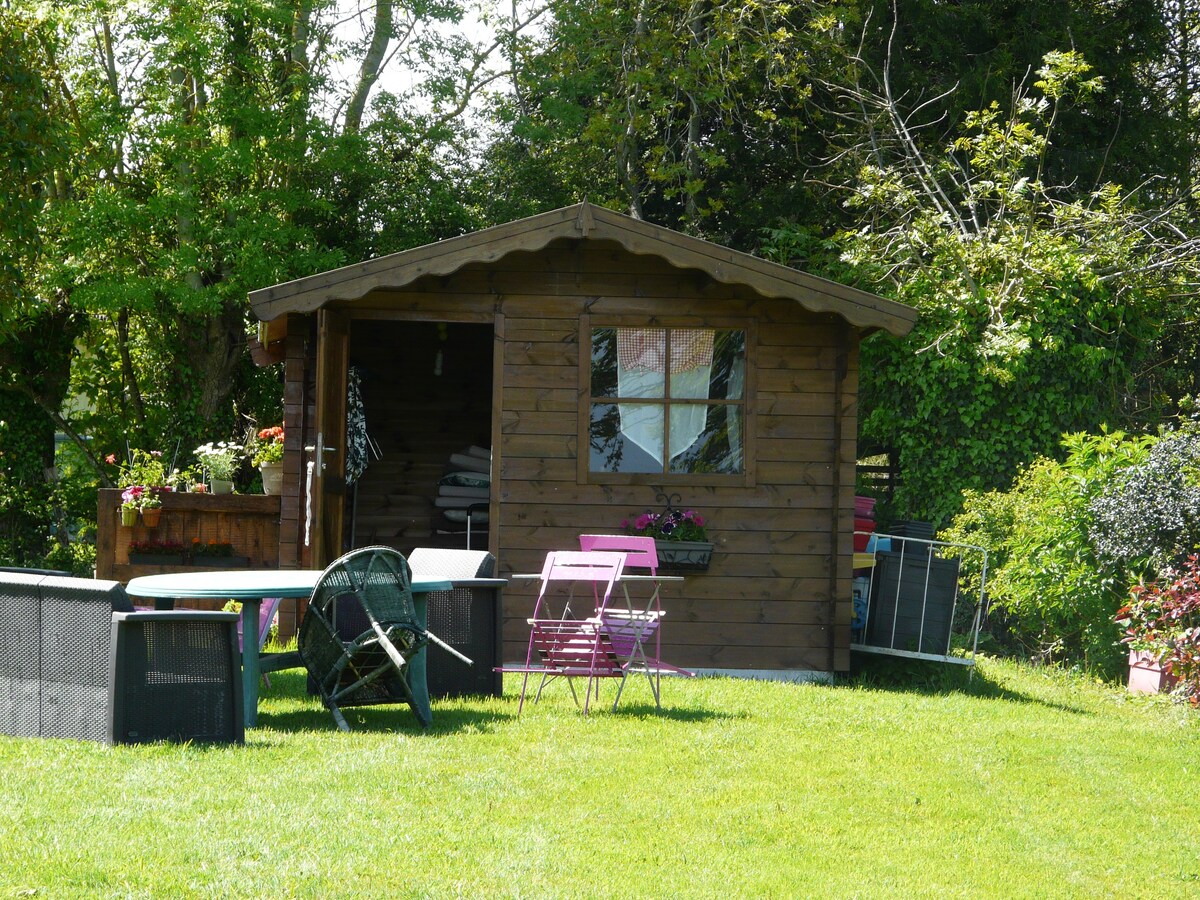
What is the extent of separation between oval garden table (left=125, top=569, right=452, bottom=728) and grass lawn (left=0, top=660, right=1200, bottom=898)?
0.67 ft

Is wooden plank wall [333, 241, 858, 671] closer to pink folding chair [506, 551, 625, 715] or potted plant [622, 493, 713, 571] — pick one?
potted plant [622, 493, 713, 571]

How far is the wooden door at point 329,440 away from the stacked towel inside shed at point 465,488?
2559 mm

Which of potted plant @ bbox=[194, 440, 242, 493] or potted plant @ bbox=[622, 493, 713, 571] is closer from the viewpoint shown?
potted plant @ bbox=[622, 493, 713, 571]

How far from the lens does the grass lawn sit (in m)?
4.02

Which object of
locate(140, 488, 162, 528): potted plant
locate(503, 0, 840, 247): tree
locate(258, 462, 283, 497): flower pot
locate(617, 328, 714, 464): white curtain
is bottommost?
locate(140, 488, 162, 528): potted plant

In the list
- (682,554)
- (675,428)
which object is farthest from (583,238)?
(682,554)

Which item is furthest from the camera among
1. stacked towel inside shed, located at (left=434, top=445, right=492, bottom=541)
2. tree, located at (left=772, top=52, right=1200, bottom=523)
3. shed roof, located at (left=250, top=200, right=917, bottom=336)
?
stacked towel inside shed, located at (left=434, top=445, right=492, bottom=541)

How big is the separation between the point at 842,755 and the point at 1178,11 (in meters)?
12.6

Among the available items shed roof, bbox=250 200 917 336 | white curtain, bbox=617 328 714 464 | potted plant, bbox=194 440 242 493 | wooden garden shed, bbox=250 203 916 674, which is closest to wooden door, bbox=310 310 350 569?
wooden garden shed, bbox=250 203 916 674

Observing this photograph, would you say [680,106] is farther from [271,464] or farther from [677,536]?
[677,536]

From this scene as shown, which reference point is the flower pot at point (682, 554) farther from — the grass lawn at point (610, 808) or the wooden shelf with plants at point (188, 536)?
the wooden shelf with plants at point (188, 536)

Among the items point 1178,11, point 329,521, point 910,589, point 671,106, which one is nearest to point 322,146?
point 671,106

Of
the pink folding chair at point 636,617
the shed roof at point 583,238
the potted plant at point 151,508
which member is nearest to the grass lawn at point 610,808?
the pink folding chair at point 636,617

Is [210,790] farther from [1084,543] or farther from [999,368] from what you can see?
[999,368]
